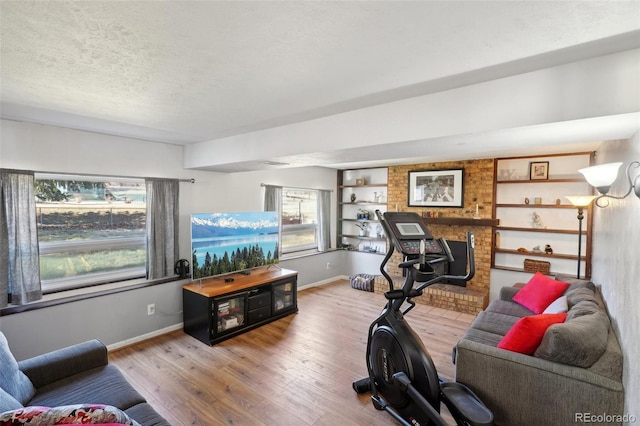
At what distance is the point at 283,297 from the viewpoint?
14.0 feet

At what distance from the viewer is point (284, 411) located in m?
2.30

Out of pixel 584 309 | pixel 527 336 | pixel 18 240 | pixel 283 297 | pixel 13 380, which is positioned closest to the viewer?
pixel 13 380

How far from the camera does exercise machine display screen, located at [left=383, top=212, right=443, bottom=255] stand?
2066mm

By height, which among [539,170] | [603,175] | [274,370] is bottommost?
[274,370]

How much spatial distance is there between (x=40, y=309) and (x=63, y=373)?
1.17m

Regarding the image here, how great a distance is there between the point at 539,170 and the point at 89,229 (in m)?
5.81

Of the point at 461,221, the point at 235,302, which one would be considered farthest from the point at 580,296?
the point at 235,302

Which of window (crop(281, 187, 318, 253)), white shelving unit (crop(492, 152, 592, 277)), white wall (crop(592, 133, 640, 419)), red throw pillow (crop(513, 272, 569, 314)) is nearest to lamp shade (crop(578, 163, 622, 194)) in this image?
white wall (crop(592, 133, 640, 419))

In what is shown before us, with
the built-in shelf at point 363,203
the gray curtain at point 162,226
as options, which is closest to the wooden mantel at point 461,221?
the built-in shelf at point 363,203

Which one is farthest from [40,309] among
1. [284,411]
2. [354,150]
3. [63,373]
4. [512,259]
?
[512,259]

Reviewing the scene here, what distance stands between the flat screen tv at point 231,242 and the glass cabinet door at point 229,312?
39cm

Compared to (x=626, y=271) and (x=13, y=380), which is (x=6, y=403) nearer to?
(x=13, y=380)

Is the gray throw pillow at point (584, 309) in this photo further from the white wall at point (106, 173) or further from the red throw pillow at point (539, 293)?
the white wall at point (106, 173)

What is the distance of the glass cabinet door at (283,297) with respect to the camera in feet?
13.5
